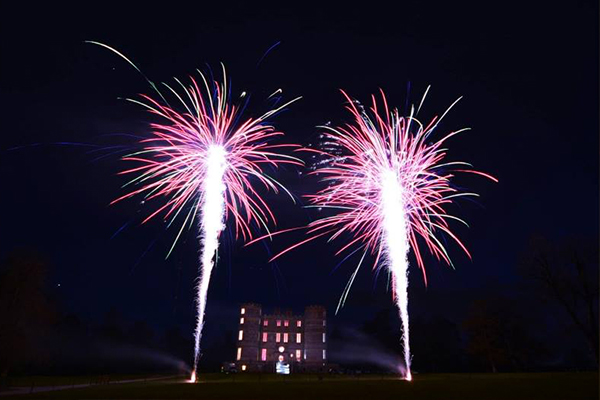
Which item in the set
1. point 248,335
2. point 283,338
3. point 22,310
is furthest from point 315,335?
point 22,310

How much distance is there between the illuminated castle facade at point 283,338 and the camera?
3622 inches

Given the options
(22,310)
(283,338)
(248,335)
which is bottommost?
(22,310)

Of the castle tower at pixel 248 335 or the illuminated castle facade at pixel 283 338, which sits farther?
the illuminated castle facade at pixel 283 338

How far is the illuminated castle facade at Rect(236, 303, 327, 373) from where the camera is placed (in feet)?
302

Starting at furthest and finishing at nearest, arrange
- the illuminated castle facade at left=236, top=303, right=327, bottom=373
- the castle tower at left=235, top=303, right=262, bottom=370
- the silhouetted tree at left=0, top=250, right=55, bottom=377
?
the illuminated castle facade at left=236, top=303, right=327, bottom=373, the castle tower at left=235, top=303, right=262, bottom=370, the silhouetted tree at left=0, top=250, right=55, bottom=377

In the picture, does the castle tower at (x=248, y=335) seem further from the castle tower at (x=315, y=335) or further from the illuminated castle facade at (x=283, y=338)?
the castle tower at (x=315, y=335)

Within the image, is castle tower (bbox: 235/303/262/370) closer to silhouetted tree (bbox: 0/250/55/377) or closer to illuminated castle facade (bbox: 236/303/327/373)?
illuminated castle facade (bbox: 236/303/327/373)

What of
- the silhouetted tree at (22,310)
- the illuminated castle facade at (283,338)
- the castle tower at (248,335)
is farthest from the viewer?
the illuminated castle facade at (283,338)

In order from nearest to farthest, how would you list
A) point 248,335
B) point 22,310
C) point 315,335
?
point 22,310 → point 248,335 → point 315,335

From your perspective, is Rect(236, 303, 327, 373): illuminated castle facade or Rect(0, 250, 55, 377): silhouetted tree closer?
Rect(0, 250, 55, 377): silhouetted tree

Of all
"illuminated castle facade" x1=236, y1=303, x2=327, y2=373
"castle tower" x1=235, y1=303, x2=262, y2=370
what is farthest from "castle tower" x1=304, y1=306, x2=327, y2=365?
"castle tower" x1=235, y1=303, x2=262, y2=370

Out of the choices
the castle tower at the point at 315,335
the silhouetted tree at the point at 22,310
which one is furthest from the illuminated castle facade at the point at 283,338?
the silhouetted tree at the point at 22,310

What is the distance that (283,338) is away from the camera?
95.6 metres

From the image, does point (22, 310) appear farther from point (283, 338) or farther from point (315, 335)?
point (315, 335)
